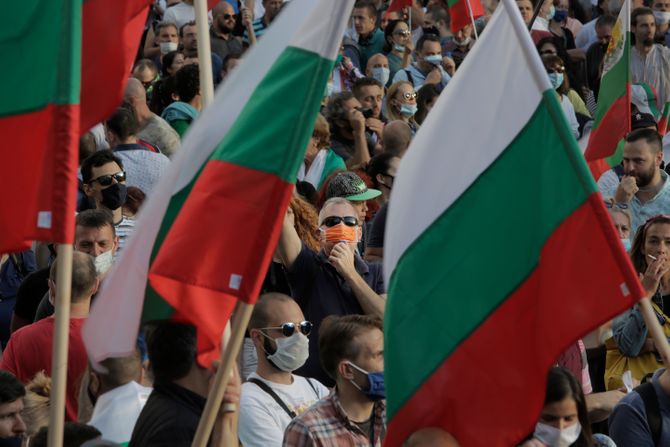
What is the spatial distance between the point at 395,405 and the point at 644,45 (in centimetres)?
1024

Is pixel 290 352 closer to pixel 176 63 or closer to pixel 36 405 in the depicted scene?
pixel 36 405

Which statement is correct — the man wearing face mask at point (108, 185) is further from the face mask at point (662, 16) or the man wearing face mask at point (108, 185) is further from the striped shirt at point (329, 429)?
the face mask at point (662, 16)

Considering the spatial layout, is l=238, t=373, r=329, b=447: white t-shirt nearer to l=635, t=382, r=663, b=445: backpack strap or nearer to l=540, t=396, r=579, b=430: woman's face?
l=540, t=396, r=579, b=430: woman's face

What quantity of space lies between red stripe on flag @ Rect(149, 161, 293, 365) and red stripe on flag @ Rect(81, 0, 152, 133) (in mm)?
389

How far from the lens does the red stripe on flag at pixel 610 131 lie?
9461mm

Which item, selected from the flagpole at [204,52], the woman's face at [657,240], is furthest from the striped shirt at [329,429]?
the woman's face at [657,240]

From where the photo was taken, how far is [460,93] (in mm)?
5047

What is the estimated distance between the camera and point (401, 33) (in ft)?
51.6

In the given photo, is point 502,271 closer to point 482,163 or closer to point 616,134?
point 482,163

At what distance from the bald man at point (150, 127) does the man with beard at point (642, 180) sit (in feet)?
9.74

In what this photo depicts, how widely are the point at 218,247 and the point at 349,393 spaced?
156 cm

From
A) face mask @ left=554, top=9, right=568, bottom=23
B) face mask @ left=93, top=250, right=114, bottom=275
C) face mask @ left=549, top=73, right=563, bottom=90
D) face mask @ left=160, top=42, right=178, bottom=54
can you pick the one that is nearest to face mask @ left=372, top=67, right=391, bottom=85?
face mask @ left=549, top=73, right=563, bottom=90

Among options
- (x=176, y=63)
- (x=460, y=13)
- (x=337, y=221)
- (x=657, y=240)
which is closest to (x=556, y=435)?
(x=337, y=221)

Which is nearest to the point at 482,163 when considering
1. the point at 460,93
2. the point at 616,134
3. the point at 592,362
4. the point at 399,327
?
the point at 460,93
